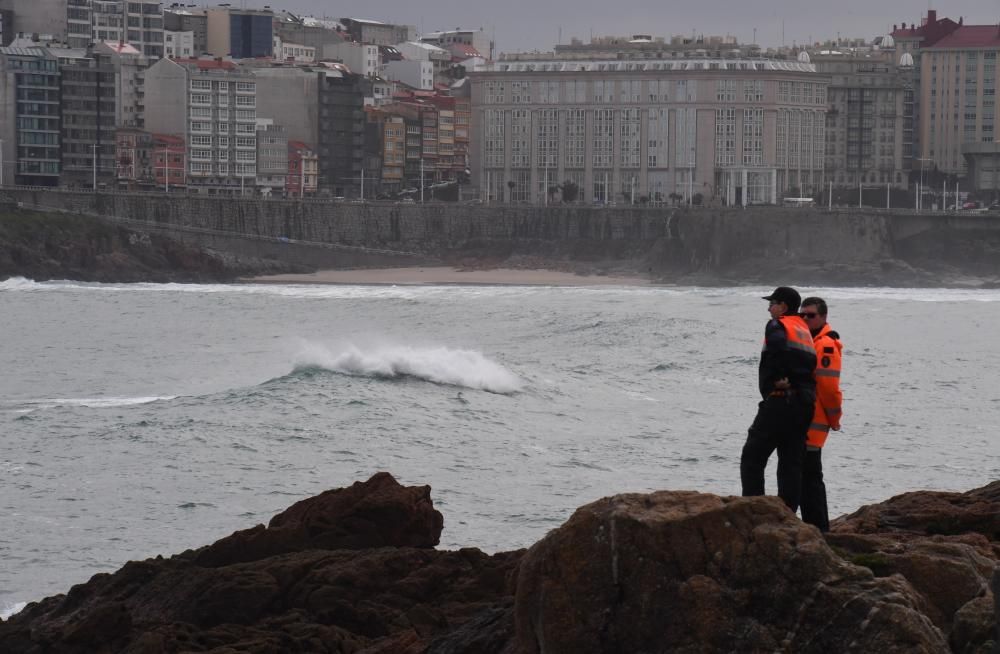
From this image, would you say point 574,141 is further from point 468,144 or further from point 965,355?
point 965,355

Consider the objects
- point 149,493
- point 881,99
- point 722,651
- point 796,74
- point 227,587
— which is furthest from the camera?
point 881,99

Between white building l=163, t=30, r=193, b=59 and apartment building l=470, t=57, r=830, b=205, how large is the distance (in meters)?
26.4

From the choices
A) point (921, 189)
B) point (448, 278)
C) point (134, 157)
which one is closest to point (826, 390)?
point (448, 278)

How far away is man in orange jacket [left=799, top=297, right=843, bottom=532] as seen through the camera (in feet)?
41.5

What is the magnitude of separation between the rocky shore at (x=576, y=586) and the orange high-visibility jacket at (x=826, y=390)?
749 millimetres

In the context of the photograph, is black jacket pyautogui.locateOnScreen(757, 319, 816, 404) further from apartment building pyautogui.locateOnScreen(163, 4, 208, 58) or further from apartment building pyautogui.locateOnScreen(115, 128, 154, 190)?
apartment building pyautogui.locateOnScreen(163, 4, 208, 58)

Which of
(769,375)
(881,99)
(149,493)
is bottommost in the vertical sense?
(149,493)

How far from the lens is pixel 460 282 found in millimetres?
104812

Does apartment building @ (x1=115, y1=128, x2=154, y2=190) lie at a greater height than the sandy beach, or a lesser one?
greater

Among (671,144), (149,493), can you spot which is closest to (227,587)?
(149,493)

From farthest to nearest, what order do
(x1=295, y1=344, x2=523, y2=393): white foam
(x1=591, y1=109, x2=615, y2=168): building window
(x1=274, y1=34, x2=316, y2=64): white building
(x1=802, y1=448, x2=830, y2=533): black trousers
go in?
1. (x1=274, y1=34, x2=316, y2=64): white building
2. (x1=591, y1=109, x2=615, y2=168): building window
3. (x1=295, y1=344, x2=523, y2=393): white foam
4. (x1=802, y1=448, x2=830, y2=533): black trousers

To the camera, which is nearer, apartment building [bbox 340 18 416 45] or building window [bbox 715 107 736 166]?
building window [bbox 715 107 736 166]

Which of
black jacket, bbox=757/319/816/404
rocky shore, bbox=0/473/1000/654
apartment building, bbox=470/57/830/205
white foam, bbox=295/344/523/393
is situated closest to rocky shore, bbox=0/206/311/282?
apartment building, bbox=470/57/830/205

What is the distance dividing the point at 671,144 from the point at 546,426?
10767 cm
